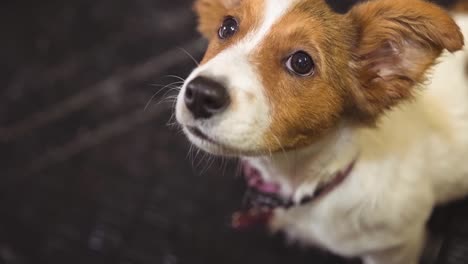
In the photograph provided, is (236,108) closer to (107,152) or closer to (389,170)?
(389,170)

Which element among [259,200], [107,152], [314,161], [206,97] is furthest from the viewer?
[107,152]

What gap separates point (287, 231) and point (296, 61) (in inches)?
39.2

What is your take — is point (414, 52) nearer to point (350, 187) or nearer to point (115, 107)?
point (350, 187)

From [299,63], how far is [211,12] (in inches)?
17.7

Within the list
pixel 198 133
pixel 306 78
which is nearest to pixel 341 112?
pixel 306 78

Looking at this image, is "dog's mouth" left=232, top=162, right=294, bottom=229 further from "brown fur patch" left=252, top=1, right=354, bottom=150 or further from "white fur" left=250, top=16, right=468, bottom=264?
"brown fur patch" left=252, top=1, right=354, bottom=150

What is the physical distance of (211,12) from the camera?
1.74 m

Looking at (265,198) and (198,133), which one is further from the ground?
(198,133)

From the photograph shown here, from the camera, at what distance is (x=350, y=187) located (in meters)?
1.68

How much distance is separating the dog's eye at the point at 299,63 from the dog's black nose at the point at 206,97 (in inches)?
9.6

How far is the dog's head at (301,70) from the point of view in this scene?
1304mm

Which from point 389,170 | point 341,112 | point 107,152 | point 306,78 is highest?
point 306,78

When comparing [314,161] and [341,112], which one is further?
[314,161]

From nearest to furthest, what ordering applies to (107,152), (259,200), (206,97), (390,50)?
(206,97)
(390,50)
(259,200)
(107,152)
